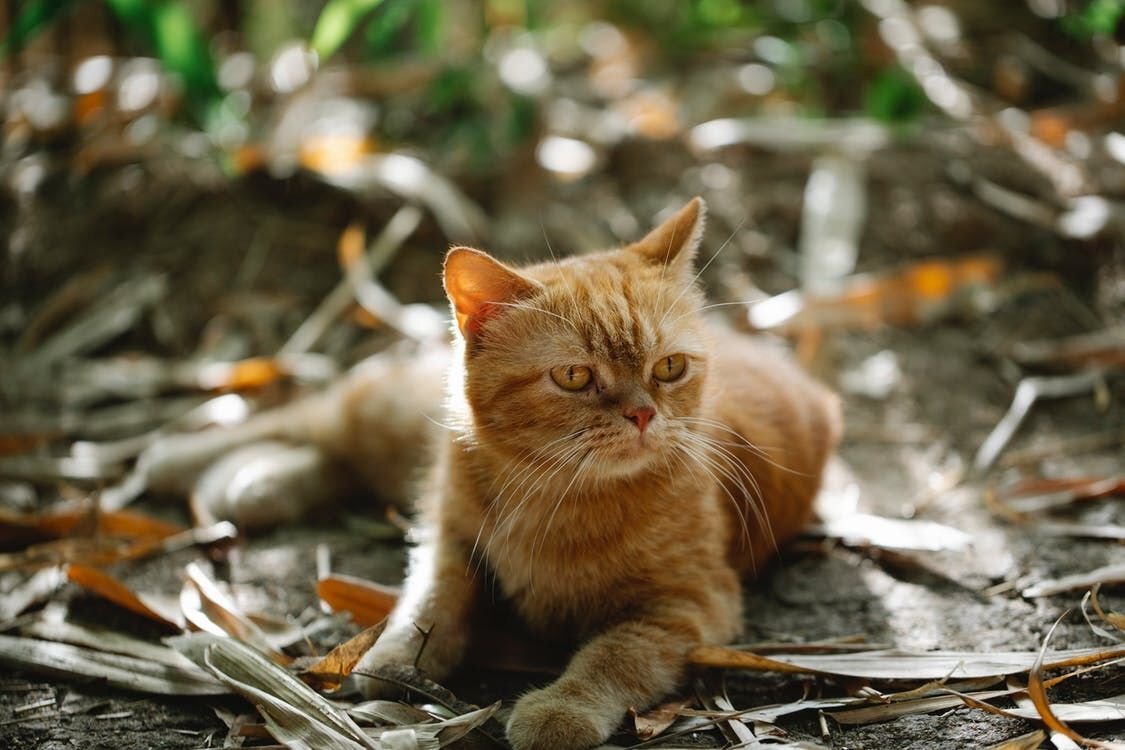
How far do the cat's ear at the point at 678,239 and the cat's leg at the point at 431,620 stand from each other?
3.00 ft

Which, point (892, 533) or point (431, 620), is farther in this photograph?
point (892, 533)

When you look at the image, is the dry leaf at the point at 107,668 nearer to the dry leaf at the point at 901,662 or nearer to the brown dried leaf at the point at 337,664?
the brown dried leaf at the point at 337,664

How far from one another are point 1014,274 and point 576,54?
10.1 feet

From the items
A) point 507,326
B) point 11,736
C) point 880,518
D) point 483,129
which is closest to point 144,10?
point 483,129

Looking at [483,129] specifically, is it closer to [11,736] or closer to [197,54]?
[197,54]

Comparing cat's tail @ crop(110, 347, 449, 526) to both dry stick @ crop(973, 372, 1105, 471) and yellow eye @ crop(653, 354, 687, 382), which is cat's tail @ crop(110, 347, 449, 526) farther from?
dry stick @ crop(973, 372, 1105, 471)

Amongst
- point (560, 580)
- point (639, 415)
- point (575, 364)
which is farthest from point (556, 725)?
point (575, 364)

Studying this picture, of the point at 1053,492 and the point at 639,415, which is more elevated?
the point at 639,415

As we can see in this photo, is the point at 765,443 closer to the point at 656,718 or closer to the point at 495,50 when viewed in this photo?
the point at 656,718

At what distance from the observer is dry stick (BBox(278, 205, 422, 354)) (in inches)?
159

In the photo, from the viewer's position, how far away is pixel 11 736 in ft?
6.49

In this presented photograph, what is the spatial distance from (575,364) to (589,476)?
0.26 metres

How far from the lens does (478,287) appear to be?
7.21 ft

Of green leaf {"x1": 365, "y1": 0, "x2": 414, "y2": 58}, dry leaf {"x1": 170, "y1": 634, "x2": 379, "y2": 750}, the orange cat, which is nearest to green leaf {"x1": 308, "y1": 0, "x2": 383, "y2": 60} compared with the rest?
green leaf {"x1": 365, "y1": 0, "x2": 414, "y2": 58}
